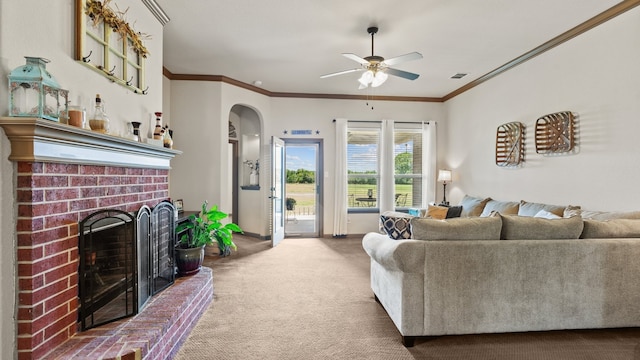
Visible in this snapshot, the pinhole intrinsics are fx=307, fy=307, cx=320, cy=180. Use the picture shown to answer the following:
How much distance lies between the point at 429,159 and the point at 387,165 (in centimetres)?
85

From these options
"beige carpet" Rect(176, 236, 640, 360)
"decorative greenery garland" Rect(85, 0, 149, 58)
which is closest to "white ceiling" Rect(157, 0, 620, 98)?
"decorative greenery garland" Rect(85, 0, 149, 58)

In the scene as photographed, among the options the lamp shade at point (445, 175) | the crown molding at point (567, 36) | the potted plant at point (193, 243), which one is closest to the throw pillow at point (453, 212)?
the lamp shade at point (445, 175)

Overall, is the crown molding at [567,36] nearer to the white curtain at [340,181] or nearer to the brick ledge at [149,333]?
the white curtain at [340,181]

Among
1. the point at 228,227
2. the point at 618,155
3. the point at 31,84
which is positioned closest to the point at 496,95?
the point at 618,155

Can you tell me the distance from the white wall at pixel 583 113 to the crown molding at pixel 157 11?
168 inches

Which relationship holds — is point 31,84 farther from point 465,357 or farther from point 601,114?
point 601,114

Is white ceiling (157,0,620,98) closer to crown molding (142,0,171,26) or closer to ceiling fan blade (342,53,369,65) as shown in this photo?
crown molding (142,0,171,26)

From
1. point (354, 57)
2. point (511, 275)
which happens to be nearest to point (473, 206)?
point (511, 275)

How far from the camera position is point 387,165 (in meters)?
6.05

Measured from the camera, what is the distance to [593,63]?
122 inches

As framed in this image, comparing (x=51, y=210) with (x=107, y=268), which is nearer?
(x=51, y=210)

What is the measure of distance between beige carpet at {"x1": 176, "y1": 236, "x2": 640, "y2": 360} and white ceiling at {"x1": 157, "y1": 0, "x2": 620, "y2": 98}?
9.17 ft

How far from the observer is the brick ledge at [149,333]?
5.18 ft

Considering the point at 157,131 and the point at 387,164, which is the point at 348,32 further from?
the point at 387,164
